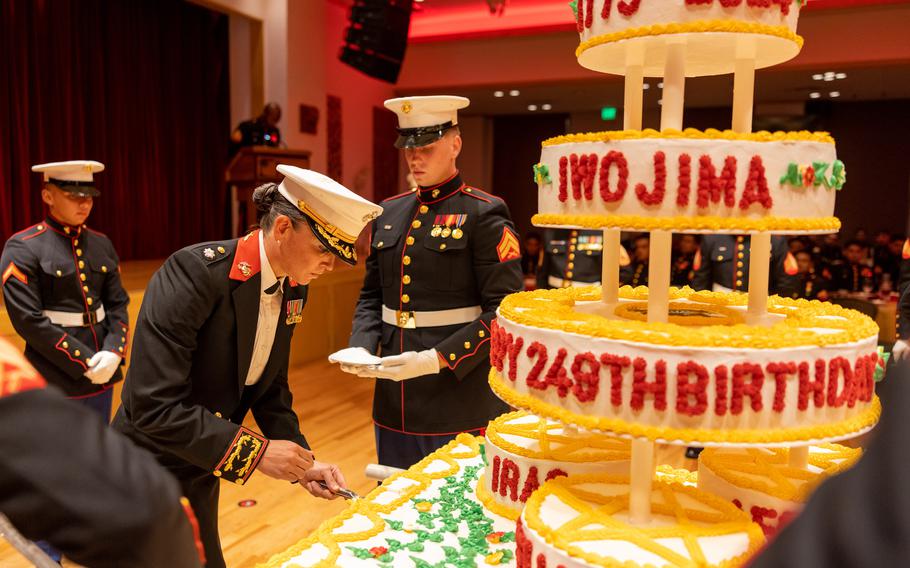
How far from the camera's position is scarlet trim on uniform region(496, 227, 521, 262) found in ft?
7.39

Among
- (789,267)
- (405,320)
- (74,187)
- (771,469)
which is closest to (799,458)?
(771,469)

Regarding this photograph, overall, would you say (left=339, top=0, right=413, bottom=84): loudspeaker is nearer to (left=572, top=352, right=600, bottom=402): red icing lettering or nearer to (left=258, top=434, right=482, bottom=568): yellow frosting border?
(left=258, top=434, right=482, bottom=568): yellow frosting border

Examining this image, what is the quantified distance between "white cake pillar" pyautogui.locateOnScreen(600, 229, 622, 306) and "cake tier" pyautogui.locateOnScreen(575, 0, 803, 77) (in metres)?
0.36

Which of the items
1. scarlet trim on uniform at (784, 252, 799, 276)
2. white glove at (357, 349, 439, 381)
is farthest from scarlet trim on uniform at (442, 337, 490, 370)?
scarlet trim on uniform at (784, 252, 799, 276)

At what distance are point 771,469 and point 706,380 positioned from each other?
1.29ft

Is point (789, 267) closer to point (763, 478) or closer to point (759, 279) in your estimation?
point (759, 279)

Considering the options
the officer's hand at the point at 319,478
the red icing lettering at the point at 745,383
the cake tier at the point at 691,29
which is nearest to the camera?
the red icing lettering at the point at 745,383

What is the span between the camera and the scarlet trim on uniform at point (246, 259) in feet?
5.12

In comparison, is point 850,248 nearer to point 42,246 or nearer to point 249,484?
point 249,484

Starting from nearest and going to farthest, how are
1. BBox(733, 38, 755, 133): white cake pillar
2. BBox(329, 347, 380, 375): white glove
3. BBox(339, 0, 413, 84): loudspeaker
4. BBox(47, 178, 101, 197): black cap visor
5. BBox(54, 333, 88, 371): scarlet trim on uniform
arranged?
BBox(733, 38, 755, 133): white cake pillar < BBox(329, 347, 380, 375): white glove < BBox(54, 333, 88, 371): scarlet trim on uniform < BBox(47, 178, 101, 197): black cap visor < BBox(339, 0, 413, 84): loudspeaker

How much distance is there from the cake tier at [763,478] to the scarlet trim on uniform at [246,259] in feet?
3.31

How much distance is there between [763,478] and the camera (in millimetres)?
1287

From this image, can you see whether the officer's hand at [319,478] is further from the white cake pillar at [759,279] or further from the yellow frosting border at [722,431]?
the white cake pillar at [759,279]

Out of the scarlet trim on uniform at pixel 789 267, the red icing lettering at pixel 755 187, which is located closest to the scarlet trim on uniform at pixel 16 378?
the red icing lettering at pixel 755 187
